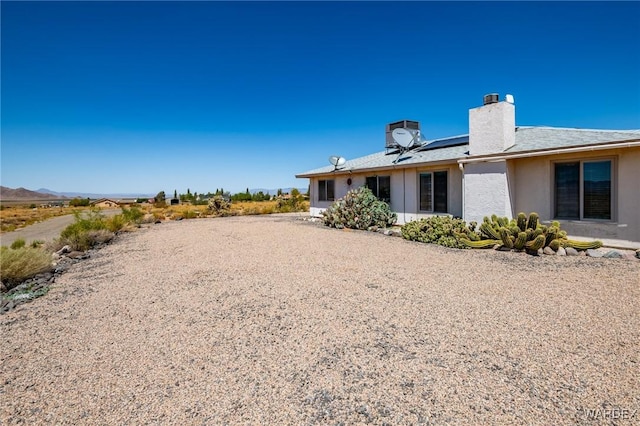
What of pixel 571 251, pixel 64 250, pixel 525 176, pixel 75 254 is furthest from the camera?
pixel 64 250

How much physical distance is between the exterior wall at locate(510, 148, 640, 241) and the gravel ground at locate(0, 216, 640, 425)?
2.03m

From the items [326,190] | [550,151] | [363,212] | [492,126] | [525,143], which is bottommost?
[363,212]

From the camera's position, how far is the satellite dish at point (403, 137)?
15258 millimetres

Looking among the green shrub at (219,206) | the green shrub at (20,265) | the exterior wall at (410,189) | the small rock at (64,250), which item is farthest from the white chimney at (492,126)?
the green shrub at (219,206)

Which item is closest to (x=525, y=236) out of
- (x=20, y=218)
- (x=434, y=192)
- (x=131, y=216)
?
(x=434, y=192)

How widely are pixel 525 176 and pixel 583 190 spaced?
1550mm

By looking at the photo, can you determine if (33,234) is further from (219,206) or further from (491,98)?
(491,98)

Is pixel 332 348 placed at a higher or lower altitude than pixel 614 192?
lower

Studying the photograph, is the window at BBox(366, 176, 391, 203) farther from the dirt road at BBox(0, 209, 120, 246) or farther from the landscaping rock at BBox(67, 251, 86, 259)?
the dirt road at BBox(0, 209, 120, 246)

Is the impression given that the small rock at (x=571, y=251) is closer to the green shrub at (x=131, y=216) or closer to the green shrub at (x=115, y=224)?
the green shrub at (x=115, y=224)

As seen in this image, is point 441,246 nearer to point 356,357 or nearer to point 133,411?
point 356,357

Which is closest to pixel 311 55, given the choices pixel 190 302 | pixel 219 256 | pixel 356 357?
pixel 219 256

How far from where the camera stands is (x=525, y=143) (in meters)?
10.6

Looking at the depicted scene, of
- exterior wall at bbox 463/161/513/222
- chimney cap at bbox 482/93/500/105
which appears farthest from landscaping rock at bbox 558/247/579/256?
chimney cap at bbox 482/93/500/105
